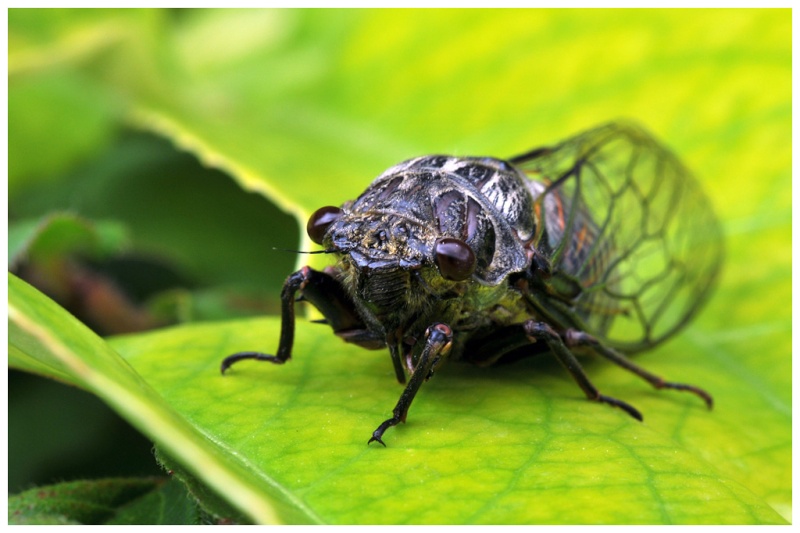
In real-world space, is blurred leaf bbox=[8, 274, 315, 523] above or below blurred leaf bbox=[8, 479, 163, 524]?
above

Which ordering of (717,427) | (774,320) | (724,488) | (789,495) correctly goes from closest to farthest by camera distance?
(724,488) < (789,495) < (717,427) < (774,320)

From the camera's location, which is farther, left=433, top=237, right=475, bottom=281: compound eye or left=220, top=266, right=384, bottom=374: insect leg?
left=220, top=266, right=384, bottom=374: insect leg

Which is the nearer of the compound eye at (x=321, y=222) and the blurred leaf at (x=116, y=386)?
the blurred leaf at (x=116, y=386)

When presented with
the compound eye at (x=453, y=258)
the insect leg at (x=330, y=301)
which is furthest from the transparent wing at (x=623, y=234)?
the insect leg at (x=330, y=301)

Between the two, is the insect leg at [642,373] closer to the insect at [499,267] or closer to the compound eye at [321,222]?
the insect at [499,267]

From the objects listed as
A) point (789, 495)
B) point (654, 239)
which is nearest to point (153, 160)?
point (654, 239)

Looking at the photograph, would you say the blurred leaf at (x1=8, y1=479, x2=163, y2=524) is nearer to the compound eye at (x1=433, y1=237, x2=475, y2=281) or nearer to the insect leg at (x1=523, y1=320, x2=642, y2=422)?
the compound eye at (x1=433, y1=237, x2=475, y2=281)

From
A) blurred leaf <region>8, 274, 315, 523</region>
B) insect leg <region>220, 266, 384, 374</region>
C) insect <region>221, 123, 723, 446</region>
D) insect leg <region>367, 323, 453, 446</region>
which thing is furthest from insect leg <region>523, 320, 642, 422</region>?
blurred leaf <region>8, 274, 315, 523</region>

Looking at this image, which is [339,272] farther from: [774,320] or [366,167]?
[774,320]
